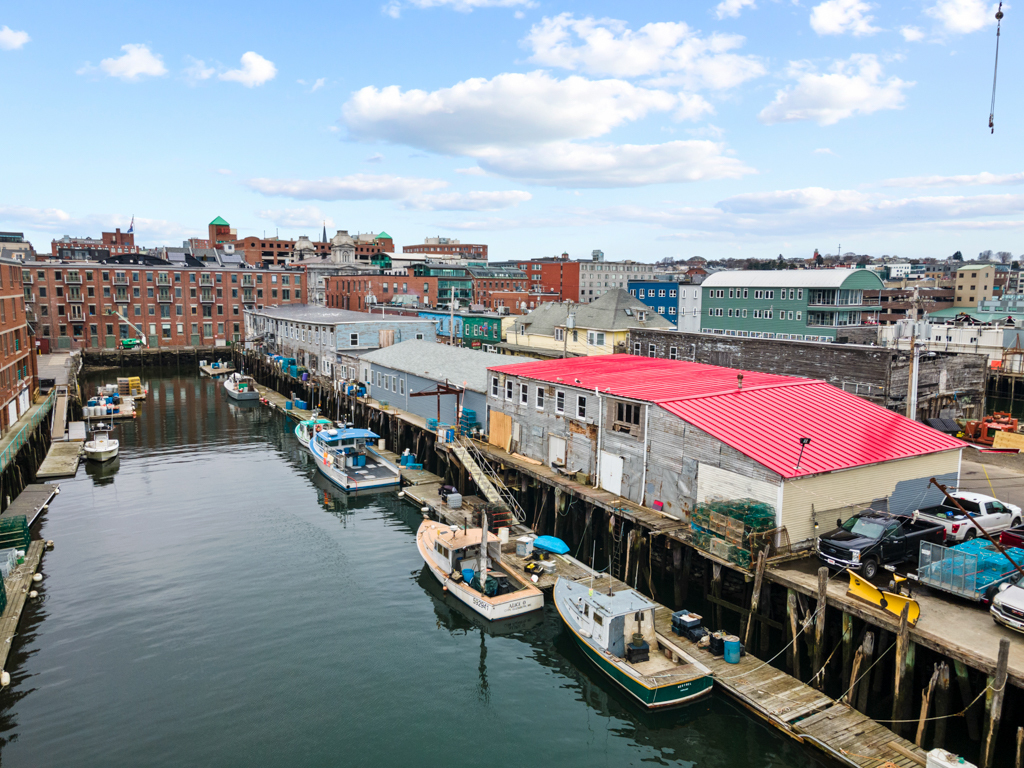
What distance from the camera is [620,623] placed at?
23.1m

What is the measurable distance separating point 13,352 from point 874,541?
205 feet

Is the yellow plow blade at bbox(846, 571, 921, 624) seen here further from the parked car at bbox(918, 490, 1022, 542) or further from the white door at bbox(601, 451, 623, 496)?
the white door at bbox(601, 451, 623, 496)

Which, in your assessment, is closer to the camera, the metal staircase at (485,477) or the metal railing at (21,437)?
the metal staircase at (485,477)

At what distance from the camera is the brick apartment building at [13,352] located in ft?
161

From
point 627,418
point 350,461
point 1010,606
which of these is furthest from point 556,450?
point 1010,606

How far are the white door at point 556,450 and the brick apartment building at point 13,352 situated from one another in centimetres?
3884

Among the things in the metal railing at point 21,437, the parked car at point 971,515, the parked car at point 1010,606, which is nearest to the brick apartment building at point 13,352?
the metal railing at point 21,437

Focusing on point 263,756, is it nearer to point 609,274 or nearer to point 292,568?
point 292,568

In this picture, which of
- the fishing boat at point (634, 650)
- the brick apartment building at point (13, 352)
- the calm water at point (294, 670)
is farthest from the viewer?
the brick apartment building at point (13, 352)

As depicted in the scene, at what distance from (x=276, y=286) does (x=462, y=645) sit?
4583 inches

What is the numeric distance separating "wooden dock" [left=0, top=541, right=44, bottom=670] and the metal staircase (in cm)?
2112

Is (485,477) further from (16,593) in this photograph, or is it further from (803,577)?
(16,593)

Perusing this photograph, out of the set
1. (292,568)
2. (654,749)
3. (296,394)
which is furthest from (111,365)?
(654,749)

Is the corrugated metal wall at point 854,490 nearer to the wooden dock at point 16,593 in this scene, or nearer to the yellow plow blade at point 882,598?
the yellow plow blade at point 882,598
